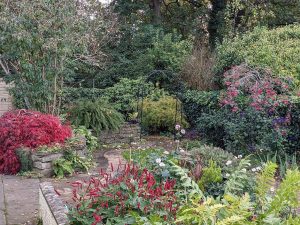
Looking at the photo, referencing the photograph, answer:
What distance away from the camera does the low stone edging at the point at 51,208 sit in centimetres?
424

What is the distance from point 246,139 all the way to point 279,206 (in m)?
5.57

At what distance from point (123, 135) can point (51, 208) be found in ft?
22.2

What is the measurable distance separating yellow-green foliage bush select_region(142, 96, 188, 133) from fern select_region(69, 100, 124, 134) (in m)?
1.04

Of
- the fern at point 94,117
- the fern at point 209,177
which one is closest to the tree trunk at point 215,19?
the fern at point 94,117

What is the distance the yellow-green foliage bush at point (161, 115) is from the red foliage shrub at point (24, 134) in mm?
3617

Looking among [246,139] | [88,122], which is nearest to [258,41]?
[246,139]

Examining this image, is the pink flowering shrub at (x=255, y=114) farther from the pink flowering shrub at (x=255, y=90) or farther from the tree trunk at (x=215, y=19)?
the tree trunk at (x=215, y=19)

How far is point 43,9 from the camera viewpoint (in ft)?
30.8

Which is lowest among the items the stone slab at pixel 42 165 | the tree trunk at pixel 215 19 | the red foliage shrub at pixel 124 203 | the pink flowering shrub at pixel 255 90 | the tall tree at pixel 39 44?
the stone slab at pixel 42 165

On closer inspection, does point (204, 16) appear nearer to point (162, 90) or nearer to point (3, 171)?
point (162, 90)

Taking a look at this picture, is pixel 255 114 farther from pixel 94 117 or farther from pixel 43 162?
pixel 43 162

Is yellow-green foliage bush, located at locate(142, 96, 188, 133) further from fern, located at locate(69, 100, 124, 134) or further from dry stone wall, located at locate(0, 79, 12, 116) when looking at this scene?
dry stone wall, located at locate(0, 79, 12, 116)

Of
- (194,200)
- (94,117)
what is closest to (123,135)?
(94,117)

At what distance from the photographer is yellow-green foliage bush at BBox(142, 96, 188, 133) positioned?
471 inches
